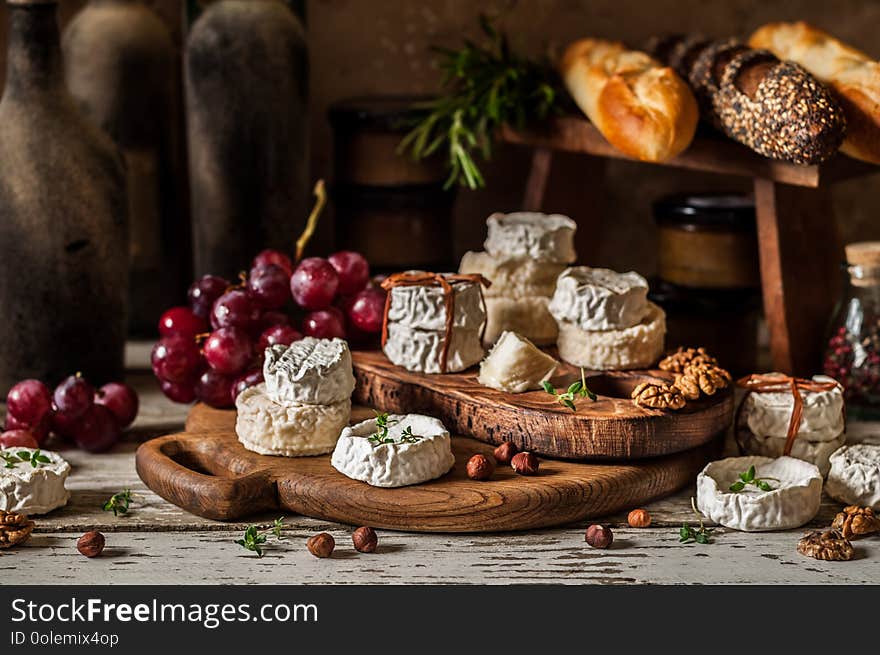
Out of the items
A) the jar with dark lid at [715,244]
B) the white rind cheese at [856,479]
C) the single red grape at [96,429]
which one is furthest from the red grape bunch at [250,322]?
the white rind cheese at [856,479]

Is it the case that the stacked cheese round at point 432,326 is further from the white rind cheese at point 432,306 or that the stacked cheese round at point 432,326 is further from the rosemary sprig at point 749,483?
the rosemary sprig at point 749,483

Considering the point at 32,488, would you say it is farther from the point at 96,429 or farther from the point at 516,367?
the point at 516,367

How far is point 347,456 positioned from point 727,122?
679 millimetres

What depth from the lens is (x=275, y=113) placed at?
1.79m

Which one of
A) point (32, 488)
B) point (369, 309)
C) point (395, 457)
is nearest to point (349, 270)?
point (369, 309)

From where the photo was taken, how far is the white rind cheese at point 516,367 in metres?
1.38

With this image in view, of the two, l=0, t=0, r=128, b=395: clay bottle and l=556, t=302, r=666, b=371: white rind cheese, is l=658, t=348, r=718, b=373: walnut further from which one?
l=0, t=0, r=128, b=395: clay bottle

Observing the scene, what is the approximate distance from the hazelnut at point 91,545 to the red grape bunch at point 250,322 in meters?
0.33

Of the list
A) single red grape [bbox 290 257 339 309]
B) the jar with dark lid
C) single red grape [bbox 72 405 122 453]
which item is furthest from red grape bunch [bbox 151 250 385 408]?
the jar with dark lid

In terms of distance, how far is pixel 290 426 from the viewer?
132 centimetres

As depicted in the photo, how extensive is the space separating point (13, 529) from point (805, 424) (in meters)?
0.86

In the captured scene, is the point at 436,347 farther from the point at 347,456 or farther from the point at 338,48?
the point at 338,48

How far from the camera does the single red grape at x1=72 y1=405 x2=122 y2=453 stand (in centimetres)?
146

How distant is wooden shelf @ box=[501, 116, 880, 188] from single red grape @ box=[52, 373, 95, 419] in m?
0.78
